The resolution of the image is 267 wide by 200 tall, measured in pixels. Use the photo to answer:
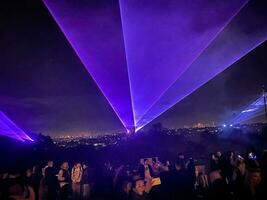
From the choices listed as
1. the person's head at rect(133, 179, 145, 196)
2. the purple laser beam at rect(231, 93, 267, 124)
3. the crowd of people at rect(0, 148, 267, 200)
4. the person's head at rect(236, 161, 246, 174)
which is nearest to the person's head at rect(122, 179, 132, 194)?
the crowd of people at rect(0, 148, 267, 200)

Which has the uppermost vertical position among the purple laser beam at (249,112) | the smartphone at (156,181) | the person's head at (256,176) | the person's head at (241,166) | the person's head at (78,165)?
the purple laser beam at (249,112)

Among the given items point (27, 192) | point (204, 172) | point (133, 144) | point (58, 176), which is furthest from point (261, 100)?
point (27, 192)

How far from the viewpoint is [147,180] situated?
27.0ft

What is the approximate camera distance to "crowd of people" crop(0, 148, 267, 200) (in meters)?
7.23

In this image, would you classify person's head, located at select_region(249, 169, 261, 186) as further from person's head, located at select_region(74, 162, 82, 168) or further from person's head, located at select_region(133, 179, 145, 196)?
person's head, located at select_region(74, 162, 82, 168)

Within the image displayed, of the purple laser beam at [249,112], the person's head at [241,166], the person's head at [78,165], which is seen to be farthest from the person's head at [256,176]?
the purple laser beam at [249,112]

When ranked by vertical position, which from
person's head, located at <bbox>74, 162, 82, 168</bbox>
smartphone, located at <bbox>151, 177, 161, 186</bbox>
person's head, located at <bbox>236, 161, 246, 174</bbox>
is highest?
person's head, located at <bbox>74, 162, 82, 168</bbox>

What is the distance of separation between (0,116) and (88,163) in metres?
5.87

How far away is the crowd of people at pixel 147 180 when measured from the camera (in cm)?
723

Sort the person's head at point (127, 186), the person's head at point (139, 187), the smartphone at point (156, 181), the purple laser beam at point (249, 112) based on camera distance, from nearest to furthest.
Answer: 1. the person's head at point (139, 187)
2. the person's head at point (127, 186)
3. the smartphone at point (156, 181)
4. the purple laser beam at point (249, 112)

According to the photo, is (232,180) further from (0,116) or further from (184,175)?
(0,116)

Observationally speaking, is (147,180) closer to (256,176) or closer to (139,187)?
(139,187)

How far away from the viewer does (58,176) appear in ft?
31.8

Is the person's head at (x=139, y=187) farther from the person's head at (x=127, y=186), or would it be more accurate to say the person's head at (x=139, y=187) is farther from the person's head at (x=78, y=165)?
the person's head at (x=78, y=165)
